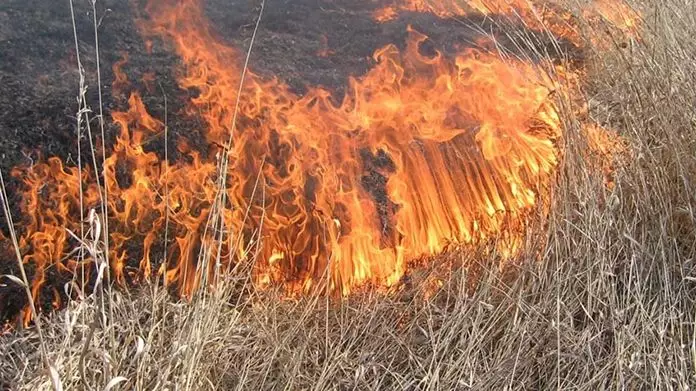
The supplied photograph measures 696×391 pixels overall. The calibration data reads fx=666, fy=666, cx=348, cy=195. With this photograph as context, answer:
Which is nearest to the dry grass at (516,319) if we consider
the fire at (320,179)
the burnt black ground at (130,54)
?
the fire at (320,179)

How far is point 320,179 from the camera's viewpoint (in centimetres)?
285

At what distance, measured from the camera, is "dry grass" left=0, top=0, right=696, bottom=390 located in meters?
1.94

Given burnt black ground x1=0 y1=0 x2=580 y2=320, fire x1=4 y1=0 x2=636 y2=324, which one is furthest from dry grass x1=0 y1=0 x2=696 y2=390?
burnt black ground x1=0 y1=0 x2=580 y2=320

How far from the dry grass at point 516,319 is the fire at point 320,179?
0.19m

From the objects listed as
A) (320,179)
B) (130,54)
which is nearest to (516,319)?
(320,179)

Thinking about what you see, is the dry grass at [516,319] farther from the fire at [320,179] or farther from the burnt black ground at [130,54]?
the burnt black ground at [130,54]

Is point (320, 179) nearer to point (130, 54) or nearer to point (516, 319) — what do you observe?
point (516, 319)

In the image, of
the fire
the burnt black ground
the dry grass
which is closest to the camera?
the dry grass

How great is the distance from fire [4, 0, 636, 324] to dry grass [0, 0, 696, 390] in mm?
194

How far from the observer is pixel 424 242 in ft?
8.91

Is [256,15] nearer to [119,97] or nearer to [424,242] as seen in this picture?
[119,97]

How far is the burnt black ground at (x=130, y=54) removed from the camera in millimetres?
2980

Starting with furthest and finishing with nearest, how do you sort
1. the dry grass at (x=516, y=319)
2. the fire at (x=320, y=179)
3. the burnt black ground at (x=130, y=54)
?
the burnt black ground at (x=130, y=54) < the fire at (x=320, y=179) < the dry grass at (x=516, y=319)

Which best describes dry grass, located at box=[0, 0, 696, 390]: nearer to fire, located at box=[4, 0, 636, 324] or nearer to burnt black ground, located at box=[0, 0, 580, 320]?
fire, located at box=[4, 0, 636, 324]
